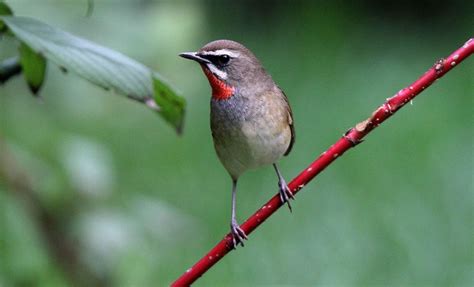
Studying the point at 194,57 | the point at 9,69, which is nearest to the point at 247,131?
the point at 194,57

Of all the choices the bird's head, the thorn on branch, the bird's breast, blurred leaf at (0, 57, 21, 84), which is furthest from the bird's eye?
the thorn on branch

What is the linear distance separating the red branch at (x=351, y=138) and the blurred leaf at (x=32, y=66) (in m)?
0.59

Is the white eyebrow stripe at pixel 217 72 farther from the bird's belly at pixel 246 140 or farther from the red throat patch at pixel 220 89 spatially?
the bird's belly at pixel 246 140

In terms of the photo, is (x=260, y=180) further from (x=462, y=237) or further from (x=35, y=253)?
(x=35, y=253)

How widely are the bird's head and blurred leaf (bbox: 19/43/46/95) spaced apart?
61 centimetres

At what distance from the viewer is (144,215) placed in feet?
10.0

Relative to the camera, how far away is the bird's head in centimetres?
267

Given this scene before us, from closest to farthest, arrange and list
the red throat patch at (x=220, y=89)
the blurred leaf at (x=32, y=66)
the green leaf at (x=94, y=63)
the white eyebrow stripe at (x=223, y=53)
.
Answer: the green leaf at (x=94, y=63)
the blurred leaf at (x=32, y=66)
the white eyebrow stripe at (x=223, y=53)
the red throat patch at (x=220, y=89)

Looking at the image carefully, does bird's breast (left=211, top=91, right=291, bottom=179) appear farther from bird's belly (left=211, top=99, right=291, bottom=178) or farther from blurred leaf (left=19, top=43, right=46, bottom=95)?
blurred leaf (left=19, top=43, right=46, bottom=95)

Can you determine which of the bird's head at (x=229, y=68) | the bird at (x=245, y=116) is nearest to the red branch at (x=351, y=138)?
the bird's head at (x=229, y=68)

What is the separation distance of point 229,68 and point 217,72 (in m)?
0.06

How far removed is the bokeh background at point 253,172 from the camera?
9.52ft

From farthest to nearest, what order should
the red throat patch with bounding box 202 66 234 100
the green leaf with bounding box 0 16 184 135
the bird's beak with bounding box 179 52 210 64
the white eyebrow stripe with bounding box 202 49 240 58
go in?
the red throat patch with bounding box 202 66 234 100 < the white eyebrow stripe with bounding box 202 49 240 58 < the bird's beak with bounding box 179 52 210 64 < the green leaf with bounding box 0 16 184 135

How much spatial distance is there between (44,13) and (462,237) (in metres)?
3.08
